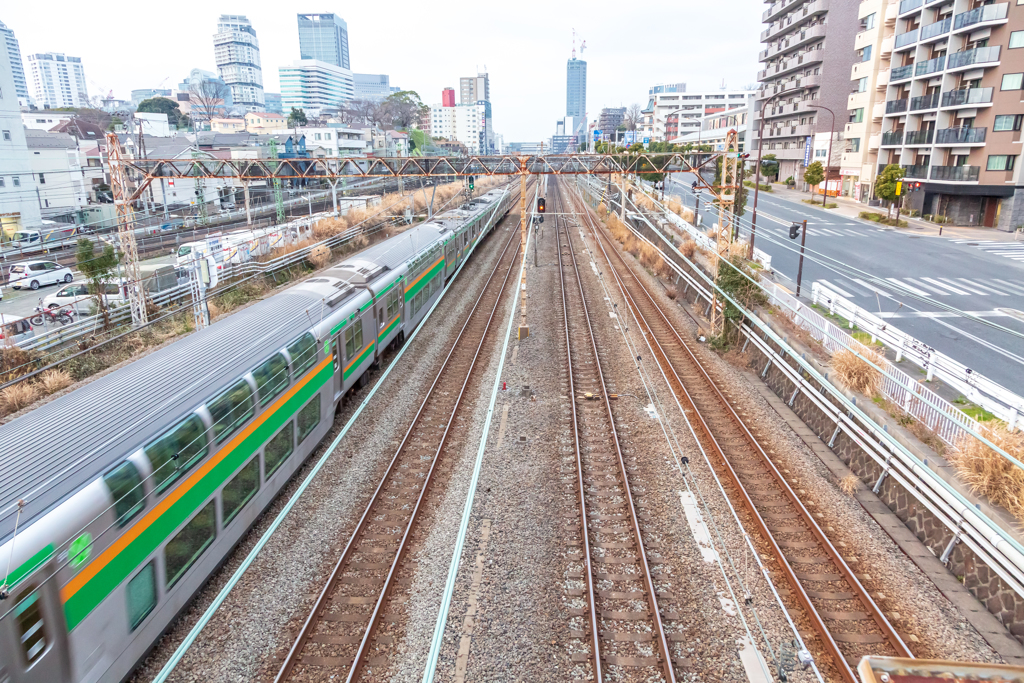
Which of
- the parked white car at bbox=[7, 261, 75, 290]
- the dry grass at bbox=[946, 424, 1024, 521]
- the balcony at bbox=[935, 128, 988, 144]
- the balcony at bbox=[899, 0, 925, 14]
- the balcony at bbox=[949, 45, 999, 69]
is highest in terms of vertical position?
the balcony at bbox=[899, 0, 925, 14]

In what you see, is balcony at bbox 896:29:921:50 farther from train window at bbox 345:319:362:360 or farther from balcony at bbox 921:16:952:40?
train window at bbox 345:319:362:360

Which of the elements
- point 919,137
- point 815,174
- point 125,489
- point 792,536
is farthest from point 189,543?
point 815,174

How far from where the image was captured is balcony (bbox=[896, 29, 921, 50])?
4138 centimetres

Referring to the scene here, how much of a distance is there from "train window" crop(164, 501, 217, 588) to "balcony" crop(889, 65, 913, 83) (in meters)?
51.7

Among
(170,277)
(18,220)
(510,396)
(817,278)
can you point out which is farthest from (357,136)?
(510,396)

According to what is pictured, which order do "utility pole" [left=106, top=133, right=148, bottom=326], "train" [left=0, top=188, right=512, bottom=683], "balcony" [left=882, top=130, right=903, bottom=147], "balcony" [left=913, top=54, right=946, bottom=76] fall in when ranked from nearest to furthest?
"train" [left=0, top=188, right=512, bottom=683] → "utility pole" [left=106, top=133, right=148, bottom=326] → "balcony" [left=913, top=54, right=946, bottom=76] → "balcony" [left=882, top=130, right=903, bottom=147]

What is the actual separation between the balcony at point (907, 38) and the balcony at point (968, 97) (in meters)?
A: 5.68

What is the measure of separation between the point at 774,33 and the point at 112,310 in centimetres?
7608

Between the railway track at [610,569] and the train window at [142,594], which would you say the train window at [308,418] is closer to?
the train window at [142,594]

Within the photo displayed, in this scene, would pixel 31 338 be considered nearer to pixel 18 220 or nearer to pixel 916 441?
pixel 916 441

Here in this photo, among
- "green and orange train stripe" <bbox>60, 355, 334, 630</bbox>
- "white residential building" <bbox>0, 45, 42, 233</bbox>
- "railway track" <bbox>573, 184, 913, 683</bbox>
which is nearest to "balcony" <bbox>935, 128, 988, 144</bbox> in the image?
"railway track" <bbox>573, 184, 913, 683</bbox>

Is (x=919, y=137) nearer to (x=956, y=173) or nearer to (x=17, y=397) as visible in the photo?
(x=956, y=173)

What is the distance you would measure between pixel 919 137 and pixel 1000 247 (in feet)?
44.0

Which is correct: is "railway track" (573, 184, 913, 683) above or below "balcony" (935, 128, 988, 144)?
below
